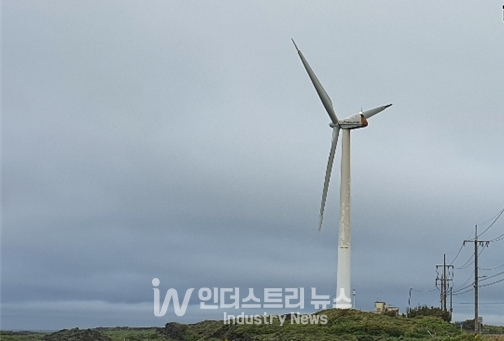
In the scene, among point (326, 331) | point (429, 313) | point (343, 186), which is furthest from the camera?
point (429, 313)

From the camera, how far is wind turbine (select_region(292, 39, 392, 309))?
147 ft

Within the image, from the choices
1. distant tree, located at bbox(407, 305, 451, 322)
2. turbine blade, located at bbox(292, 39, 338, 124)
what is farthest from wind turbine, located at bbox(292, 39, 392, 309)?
distant tree, located at bbox(407, 305, 451, 322)

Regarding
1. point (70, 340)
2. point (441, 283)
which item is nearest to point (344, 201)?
point (70, 340)

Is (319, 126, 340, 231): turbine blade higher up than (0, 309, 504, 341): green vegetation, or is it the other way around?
(319, 126, 340, 231): turbine blade

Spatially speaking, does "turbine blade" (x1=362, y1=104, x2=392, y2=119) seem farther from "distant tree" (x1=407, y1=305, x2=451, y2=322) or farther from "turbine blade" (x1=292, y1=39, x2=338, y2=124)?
"distant tree" (x1=407, y1=305, x2=451, y2=322)

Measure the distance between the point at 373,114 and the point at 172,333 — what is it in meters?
17.2

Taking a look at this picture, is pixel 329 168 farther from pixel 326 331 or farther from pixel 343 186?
pixel 326 331

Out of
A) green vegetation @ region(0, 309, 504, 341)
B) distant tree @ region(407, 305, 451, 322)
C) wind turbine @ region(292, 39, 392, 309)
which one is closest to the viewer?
green vegetation @ region(0, 309, 504, 341)

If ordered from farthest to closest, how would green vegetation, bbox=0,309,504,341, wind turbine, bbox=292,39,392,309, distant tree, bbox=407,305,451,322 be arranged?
distant tree, bbox=407,305,451,322, wind turbine, bbox=292,39,392,309, green vegetation, bbox=0,309,504,341

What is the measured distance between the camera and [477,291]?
6347 cm

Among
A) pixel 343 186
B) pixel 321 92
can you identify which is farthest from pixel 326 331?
pixel 321 92

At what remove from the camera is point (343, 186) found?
45.6 m

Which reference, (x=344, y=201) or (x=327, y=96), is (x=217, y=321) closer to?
(x=344, y=201)

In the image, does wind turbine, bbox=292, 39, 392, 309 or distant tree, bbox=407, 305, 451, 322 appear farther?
distant tree, bbox=407, 305, 451, 322
